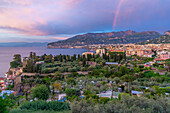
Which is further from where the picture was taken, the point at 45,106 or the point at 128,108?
the point at 45,106

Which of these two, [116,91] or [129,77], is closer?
[116,91]

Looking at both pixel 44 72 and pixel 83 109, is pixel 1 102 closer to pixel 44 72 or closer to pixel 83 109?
pixel 83 109

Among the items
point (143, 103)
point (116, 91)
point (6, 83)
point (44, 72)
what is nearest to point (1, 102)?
point (143, 103)

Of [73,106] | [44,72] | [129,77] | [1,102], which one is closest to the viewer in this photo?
[1,102]

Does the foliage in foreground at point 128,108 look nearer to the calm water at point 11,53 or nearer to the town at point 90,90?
the town at point 90,90

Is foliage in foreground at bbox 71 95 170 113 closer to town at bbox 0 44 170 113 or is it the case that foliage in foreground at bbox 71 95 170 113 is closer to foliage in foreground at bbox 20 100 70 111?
town at bbox 0 44 170 113

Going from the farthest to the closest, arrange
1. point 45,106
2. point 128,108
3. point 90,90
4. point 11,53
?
point 11,53, point 90,90, point 45,106, point 128,108

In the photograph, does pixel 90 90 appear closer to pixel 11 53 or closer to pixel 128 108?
pixel 128 108

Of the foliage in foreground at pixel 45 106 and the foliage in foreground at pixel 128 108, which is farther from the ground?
the foliage in foreground at pixel 128 108

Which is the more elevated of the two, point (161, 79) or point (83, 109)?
point (83, 109)

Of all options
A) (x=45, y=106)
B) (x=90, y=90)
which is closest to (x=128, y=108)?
(x=45, y=106)

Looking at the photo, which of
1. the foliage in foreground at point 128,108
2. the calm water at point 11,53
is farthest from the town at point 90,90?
the calm water at point 11,53
